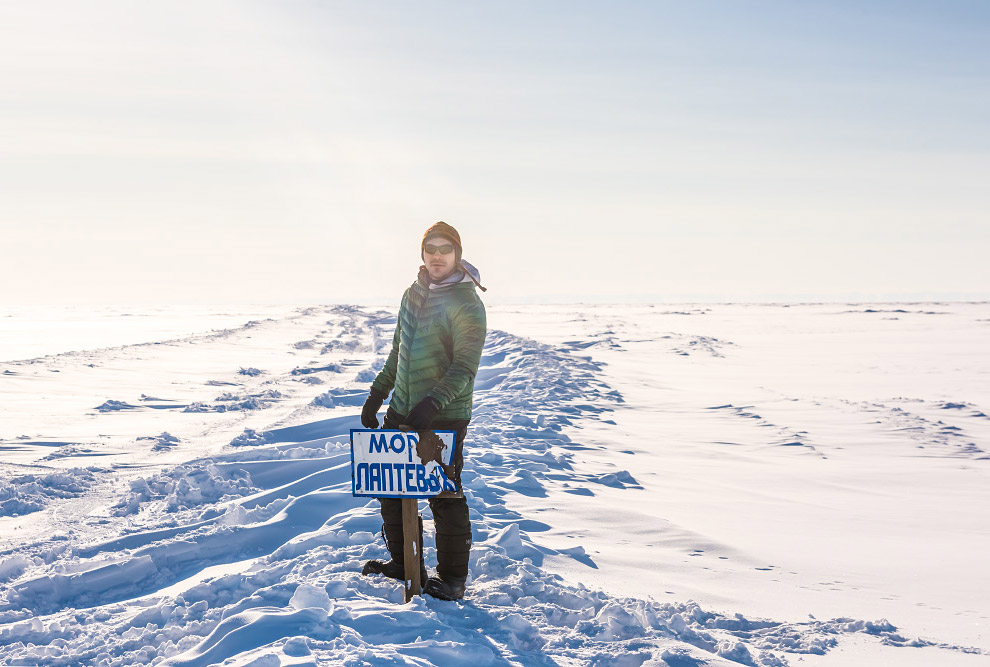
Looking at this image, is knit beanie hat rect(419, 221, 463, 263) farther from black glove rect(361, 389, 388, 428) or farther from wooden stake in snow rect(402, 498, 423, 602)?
wooden stake in snow rect(402, 498, 423, 602)

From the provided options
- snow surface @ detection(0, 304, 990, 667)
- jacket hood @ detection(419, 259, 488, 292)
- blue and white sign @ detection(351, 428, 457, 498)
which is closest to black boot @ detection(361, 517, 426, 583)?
snow surface @ detection(0, 304, 990, 667)

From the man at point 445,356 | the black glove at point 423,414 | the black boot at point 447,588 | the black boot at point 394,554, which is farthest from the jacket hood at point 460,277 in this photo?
the black boot at point 447,588

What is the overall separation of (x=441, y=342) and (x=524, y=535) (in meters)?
1.74

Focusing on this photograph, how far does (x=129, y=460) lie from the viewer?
21.5ft

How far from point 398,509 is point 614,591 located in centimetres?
112

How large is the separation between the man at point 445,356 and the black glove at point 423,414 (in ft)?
0.22

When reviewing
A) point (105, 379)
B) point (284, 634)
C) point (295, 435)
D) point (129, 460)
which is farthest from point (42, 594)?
point (105, 379)

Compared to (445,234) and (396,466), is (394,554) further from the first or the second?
(445,234)

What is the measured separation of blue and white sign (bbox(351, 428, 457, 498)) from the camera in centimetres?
285

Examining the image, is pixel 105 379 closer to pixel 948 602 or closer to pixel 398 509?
pixel 398 509

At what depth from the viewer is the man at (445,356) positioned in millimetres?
2887

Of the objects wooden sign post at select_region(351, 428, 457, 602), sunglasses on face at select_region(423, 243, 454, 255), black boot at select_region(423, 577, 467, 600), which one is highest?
sunglasses on face at select_region(423, 243, 454, 255)

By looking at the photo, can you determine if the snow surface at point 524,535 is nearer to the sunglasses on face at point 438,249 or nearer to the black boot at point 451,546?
the black boot at point 451,546

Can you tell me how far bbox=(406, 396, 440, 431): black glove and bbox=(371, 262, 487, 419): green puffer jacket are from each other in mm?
79
